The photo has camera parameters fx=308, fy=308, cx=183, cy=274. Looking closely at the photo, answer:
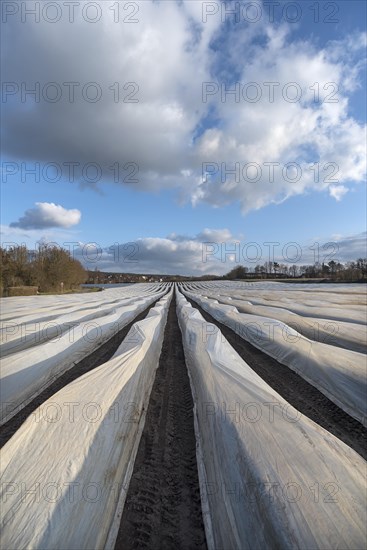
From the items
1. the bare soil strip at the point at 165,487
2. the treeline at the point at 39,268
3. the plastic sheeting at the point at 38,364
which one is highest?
the treeline at the point at 39,268

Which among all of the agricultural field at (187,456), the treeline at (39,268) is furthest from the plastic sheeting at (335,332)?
the treeline at (39,268)

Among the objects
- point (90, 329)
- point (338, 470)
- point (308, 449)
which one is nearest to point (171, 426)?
point (308, 449)

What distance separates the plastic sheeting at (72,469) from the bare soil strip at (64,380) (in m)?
0.91

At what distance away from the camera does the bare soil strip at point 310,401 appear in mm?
3049

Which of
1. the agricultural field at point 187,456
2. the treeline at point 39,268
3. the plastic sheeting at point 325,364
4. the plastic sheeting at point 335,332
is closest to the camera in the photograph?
the agricultural field at point 187,456

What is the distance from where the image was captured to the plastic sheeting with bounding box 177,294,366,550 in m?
1.52

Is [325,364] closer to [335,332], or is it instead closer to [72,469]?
[335,332]

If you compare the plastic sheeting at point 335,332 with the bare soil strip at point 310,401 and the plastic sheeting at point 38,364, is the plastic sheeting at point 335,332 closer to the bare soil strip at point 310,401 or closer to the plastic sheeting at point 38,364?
the bare soil strip at point 310,401

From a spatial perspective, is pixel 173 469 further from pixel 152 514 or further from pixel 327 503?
pixel 327 503

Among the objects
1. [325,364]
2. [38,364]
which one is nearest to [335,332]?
[325,364]

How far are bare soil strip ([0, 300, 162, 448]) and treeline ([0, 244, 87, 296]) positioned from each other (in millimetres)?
22794

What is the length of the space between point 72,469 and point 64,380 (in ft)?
9.87

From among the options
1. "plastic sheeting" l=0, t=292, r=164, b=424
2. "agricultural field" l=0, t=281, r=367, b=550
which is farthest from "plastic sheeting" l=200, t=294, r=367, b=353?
"plastic sheeting" l=0, t=292, r=164, b=424

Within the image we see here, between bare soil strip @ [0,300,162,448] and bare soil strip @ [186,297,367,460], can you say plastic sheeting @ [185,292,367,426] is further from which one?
bare soil strip @ [0,300,162,448]
